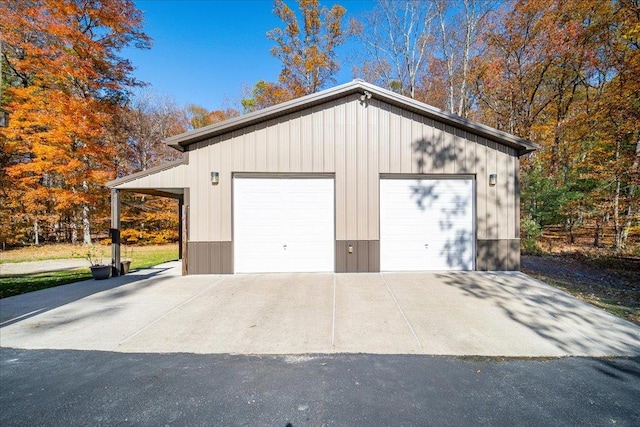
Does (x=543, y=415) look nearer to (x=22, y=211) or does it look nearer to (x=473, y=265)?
(x=473, y=265)

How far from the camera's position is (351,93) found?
22.5 ft

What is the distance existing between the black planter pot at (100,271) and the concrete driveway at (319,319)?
1.60 ft

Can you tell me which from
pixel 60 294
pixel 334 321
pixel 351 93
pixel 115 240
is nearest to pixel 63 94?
pixel 115 240

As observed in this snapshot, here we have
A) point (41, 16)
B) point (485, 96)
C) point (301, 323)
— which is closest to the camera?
point (301, 323)

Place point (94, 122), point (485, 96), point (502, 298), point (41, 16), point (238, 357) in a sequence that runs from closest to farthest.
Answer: point (238, 357) → point (502, 298) → point (41, 16) → point (94, 122) → point (485, 96)

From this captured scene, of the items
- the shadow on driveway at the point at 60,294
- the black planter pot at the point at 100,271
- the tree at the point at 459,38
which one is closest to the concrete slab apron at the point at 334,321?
the shadow on driveway at the point at 60,294

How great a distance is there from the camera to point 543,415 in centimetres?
216

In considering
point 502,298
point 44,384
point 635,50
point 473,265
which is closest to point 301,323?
point 44,384

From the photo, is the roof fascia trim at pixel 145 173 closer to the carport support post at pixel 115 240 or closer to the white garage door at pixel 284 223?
the carport support post at pixel 115 240

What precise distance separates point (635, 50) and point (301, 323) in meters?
12.9

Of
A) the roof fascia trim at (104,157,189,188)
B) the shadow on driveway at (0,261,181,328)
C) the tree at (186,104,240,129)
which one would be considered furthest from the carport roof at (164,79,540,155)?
the tree at (186,104,240,129)

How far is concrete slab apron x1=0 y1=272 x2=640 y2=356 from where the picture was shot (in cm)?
330

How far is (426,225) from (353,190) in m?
2.00

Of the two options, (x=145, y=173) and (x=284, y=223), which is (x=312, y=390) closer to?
(x=284, y=223)
